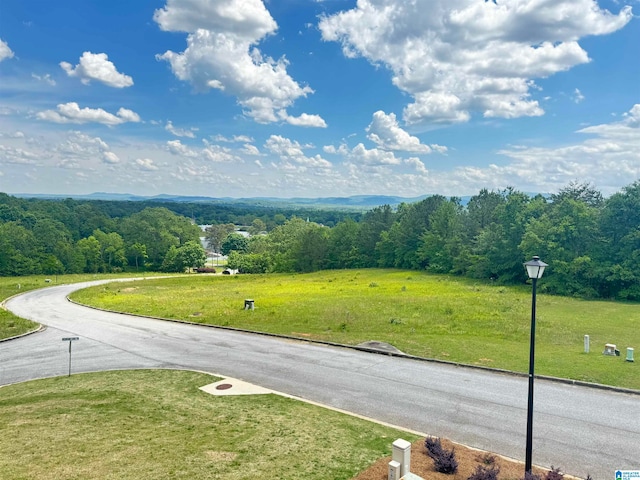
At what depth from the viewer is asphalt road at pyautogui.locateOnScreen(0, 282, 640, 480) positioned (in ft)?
33.8

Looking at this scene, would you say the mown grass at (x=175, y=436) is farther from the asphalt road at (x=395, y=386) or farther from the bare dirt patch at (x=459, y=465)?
the asphalt road at (x=395, y=386)

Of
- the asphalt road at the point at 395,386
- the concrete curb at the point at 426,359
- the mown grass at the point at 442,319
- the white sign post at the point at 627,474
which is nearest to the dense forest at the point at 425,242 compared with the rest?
the mown grass at the point at 442,319

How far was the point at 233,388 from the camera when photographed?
46.2 feet

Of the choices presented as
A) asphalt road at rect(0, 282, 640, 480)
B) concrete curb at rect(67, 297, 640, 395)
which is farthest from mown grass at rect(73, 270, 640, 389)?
asphalt road at rect(0, 282, 640, 480)

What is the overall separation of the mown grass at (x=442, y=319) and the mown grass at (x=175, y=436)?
889 cm

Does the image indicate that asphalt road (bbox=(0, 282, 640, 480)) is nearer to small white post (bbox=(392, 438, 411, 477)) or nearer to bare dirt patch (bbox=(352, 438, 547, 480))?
bare dirt patch (bbox=(352, 438, 547, 480))

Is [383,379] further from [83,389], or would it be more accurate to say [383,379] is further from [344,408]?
Result: [83,389]

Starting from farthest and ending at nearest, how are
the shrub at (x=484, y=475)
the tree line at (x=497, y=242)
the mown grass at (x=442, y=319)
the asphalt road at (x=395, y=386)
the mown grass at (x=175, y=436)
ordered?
the tree line at (x=497, y=242)
the mown grass at (x=442, y=319)
the asphalt road at (x=395, y=386)
the mown grass at (x=175, y=436)
the shrub at (x=484, y=475)

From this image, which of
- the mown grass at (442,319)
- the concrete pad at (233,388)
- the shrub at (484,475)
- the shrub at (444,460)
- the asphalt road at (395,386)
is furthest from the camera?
the mown grass at (442,319)

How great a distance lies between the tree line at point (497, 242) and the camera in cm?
4091

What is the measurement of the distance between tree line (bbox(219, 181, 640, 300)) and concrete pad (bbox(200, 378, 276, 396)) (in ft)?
126

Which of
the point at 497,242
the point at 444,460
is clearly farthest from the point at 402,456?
the point at 497,242

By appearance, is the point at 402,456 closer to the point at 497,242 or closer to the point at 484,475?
the point at 484,475

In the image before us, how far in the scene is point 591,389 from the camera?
1395cm
